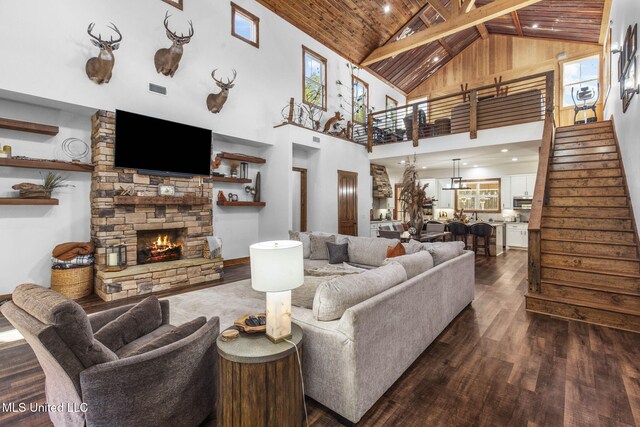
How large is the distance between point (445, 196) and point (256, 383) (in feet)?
33.3

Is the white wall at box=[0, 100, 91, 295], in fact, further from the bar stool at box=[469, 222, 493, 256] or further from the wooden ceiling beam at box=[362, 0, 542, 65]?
the bar stool at box=[469, 222, 493, 256]

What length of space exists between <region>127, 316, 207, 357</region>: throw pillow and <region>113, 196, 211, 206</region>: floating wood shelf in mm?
3426

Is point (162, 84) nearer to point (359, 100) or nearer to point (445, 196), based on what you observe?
point (359, 100)

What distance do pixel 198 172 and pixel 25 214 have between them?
2.38 metres

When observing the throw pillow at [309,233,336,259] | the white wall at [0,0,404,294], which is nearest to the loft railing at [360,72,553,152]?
the white wall at [0,0,404,294]

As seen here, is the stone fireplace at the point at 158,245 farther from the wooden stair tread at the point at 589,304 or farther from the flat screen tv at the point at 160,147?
the wooden stair tread at the point at 589,304

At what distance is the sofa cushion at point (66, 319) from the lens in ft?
3.81

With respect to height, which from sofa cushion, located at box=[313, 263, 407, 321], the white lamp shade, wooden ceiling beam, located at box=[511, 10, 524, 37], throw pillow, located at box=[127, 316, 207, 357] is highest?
wooden ceiling beam, located at box=[511, 10, 524, 37]

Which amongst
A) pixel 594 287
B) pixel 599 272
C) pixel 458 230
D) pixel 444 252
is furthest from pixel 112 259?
pixel 458 230

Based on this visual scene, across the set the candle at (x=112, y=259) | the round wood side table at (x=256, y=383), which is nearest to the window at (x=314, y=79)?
the candle at (x=112, y=259)

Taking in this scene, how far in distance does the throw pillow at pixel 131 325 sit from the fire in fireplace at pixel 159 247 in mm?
3291

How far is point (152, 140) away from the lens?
4.73 meters

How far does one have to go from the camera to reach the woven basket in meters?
4.02

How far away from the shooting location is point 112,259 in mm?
4227
